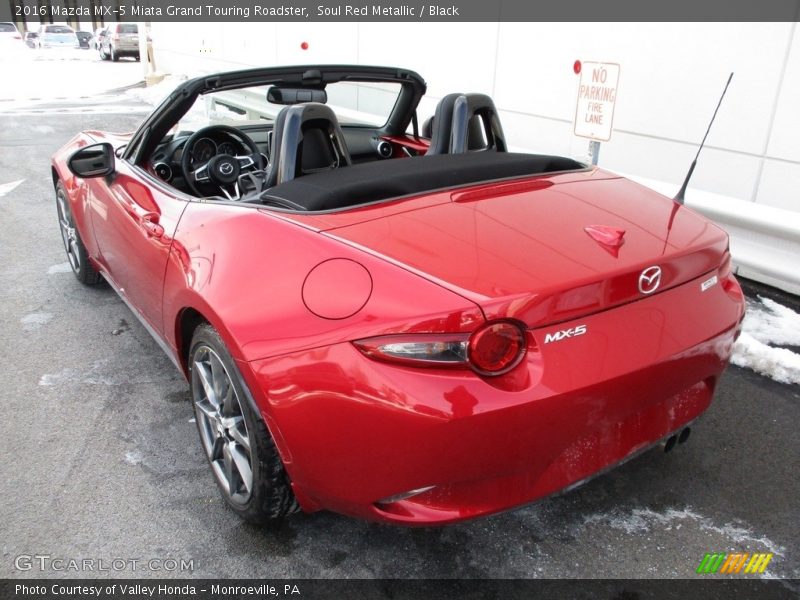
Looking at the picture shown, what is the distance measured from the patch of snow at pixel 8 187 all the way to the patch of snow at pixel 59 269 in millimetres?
2723

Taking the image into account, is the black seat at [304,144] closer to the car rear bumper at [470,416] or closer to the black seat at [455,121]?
the black seat at [455,121]

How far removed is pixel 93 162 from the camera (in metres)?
3.36

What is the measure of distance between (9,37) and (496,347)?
44.0 m

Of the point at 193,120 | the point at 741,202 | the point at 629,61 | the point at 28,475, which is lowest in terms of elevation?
the point at 28,475

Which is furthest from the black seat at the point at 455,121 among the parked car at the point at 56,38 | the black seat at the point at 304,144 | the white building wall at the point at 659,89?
the parked car at the point at 56,38

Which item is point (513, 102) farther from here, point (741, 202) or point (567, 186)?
point (567, 186)

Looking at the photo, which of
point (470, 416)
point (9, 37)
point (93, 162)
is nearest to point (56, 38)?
point (9, 37)

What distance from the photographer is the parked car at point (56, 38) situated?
38031mm

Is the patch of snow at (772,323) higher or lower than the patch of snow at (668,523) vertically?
higher

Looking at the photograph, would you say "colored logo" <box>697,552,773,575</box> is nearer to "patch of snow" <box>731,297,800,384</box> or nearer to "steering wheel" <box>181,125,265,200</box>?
"patch of snow" <box>731,297,800,384</box>

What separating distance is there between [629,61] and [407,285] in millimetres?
5012

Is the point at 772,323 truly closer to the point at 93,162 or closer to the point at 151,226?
the point at 151,226
